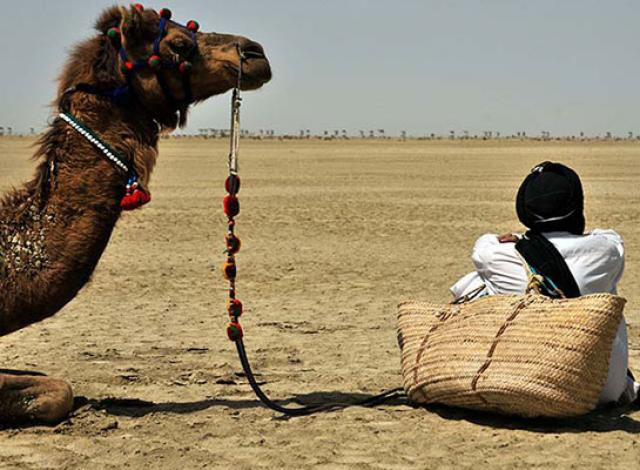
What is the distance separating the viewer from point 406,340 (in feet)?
22.2

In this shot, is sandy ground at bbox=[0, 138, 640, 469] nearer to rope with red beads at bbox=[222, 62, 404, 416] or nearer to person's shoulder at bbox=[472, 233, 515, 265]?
rope with red beads at bbox=[222, 62, 404, 416]

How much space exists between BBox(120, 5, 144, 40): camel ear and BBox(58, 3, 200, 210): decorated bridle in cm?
5

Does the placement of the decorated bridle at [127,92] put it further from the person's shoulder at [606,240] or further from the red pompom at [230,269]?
the person's shoulder at [606,240]

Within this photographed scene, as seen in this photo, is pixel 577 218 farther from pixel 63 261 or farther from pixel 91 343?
pixel 91 343

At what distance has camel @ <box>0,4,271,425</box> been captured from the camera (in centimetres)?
616

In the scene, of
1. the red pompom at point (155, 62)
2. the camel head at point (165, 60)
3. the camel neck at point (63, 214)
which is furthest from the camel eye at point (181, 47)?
the camel neck at point (63, 214)

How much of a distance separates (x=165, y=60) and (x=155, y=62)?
0.10 meters

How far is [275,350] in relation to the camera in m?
9.24

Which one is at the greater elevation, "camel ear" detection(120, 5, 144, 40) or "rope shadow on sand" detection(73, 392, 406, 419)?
"camel ear" detection(120, 5, 144, 40)

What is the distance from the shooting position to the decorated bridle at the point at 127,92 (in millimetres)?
6195

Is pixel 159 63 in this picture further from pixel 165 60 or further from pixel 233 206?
pixel 233 206

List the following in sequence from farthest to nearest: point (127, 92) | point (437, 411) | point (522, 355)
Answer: point (437, 411), point (127, 92), point (522, 355)

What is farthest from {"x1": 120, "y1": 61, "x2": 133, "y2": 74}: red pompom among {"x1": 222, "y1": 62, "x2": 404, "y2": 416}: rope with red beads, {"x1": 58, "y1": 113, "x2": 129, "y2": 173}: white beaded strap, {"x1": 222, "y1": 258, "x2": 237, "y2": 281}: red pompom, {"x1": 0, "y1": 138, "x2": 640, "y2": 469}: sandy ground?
{"x1": 0, "y1": 138, "x2": 640, "y2": 469}: sandy ground

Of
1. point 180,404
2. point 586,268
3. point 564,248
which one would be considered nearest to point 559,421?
point 586,268
